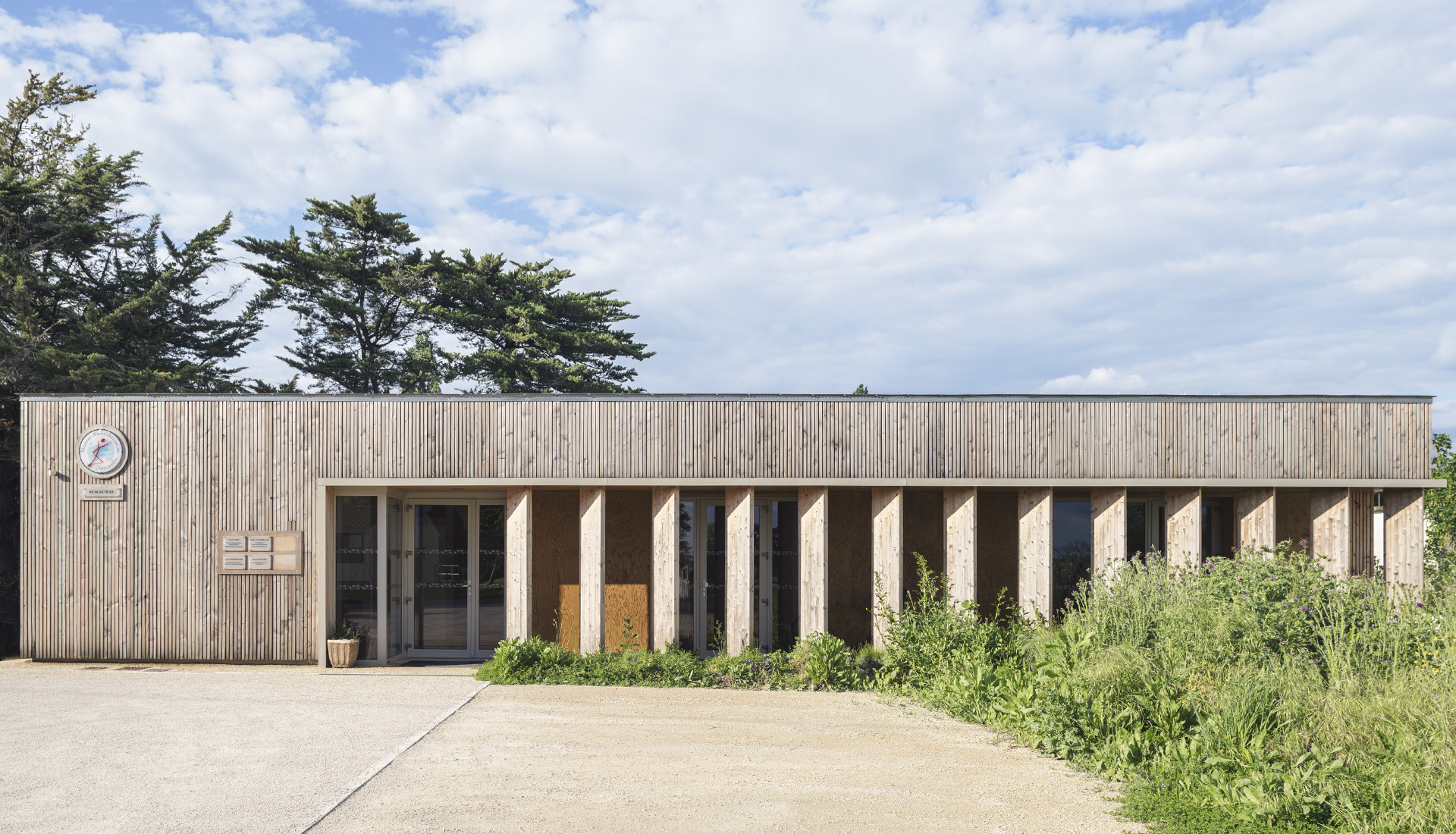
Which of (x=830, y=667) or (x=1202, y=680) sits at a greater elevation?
(x=1202, y=680)

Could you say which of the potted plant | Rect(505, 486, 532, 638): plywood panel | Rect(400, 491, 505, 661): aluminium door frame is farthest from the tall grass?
the potted plant

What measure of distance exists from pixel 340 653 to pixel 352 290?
1888 cm

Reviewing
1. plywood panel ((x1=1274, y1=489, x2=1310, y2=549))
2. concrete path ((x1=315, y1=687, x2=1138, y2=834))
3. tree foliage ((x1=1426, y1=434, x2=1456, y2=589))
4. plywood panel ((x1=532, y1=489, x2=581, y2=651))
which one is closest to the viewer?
concrete path ((x1=315, y1=687, x2=1138, y2=834))

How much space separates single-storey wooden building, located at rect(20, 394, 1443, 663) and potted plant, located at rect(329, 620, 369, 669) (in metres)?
0.15

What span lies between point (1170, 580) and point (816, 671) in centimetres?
395

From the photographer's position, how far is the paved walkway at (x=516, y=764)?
5992 mm

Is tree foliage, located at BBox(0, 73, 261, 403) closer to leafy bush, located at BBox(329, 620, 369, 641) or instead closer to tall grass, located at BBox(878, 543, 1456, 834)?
leafy bush, located at BBox(329, 620, 369, 641)

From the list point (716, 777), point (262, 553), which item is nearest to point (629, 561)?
point (262, 553)

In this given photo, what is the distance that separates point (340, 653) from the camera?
39.1 feet

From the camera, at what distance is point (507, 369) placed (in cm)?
2794

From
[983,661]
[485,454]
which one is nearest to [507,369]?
[485,454]

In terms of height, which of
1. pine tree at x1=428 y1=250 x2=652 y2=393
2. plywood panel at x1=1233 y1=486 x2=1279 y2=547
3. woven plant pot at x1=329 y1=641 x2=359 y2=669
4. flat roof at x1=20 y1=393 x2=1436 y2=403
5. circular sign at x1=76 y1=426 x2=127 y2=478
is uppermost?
pine tree at x1=428 y1=250 x2=652 y2=393

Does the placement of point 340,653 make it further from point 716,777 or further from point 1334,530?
point 1334,530

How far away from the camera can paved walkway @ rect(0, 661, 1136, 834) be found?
5992mm
